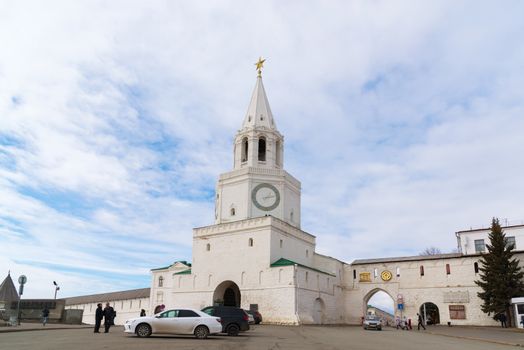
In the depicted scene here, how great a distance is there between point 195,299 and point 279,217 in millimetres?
10649

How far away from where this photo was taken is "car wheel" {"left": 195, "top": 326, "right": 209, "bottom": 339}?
751 inches

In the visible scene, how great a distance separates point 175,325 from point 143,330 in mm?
1342

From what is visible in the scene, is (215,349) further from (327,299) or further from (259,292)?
(327,299)

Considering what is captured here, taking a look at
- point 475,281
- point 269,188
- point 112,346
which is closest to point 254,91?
point 269,188

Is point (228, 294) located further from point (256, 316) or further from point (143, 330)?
point (143, 330)

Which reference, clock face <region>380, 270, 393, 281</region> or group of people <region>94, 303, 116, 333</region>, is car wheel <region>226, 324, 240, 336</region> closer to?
group of people <region>94, 303, 116, 333</region>

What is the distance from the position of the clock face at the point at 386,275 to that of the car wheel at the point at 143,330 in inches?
1229

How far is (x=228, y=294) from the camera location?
136 feet

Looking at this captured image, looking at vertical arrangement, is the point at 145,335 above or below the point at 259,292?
below


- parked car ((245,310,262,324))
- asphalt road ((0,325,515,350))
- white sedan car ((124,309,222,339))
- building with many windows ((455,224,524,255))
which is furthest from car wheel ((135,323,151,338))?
building with many windows ((455,224,524,255))

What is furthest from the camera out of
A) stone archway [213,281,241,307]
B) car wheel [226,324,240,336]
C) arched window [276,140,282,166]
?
arched window [276,140,282,166]

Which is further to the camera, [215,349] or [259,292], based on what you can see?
[259,292]

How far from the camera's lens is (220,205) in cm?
4322

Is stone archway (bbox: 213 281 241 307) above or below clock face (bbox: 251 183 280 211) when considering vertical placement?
below
